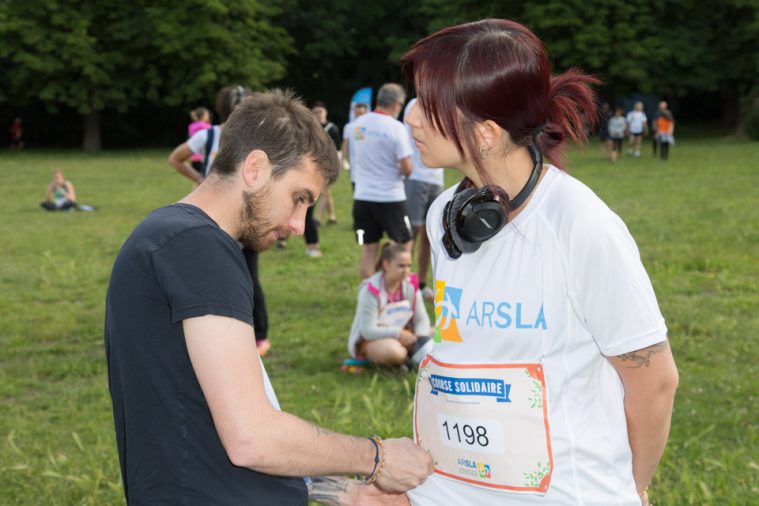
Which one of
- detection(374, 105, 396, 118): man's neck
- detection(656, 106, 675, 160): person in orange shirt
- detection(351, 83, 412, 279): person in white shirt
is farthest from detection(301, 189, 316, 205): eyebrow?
detection(656, 106, 675, 160): person in orange shirt

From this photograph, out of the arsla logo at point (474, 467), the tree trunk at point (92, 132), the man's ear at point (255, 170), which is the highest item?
the man's ear at point (255, 170)

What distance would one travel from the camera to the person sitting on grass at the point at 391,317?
677 cm

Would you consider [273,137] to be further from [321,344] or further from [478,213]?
[321,344]

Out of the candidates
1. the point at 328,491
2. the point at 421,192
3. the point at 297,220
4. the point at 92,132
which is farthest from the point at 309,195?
the point at 92,132

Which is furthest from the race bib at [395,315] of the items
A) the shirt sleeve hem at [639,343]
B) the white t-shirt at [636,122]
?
the white t-shirt at [636,122]

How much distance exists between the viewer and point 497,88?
7.01 ft

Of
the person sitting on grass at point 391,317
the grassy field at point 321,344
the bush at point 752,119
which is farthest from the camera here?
the bush at point 752,119

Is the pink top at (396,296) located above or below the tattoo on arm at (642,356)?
below

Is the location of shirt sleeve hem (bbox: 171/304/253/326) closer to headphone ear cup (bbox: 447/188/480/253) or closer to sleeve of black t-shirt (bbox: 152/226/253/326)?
sleeve of black t-shirt (bbox: 152/226/253/326)

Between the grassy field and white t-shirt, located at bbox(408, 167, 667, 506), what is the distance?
22.2 inches

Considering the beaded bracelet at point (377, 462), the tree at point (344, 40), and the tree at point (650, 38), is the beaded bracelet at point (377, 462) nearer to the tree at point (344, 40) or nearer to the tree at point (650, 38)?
the tree at point (650, 38)

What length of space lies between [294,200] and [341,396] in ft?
13.3

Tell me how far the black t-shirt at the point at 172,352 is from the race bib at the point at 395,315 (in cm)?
478

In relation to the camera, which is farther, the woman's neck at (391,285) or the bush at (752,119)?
the bush at (752,119)
